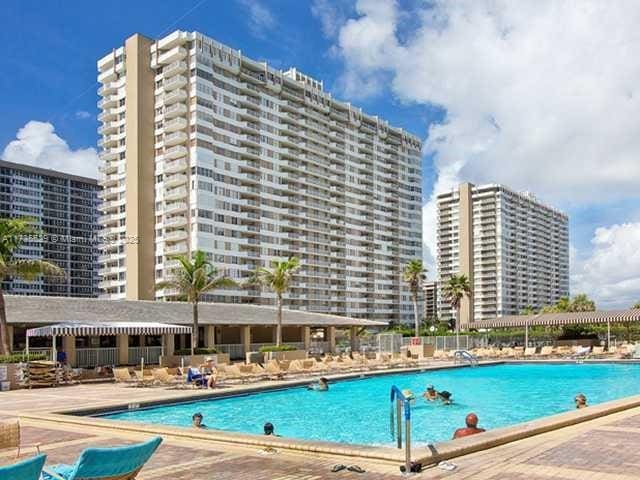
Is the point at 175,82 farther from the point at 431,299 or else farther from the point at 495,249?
the point at 431,299

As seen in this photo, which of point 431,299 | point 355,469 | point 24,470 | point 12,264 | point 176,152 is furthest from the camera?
point 431,299

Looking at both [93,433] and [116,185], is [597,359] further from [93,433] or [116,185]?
[116,185]

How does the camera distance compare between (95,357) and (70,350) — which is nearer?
(70,350)

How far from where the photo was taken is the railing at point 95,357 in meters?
32.8

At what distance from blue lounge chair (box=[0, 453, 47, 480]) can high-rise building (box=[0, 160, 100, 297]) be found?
407ft

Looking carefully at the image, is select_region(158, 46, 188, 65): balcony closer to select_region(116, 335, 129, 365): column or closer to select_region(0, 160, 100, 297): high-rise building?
select_region(0, 160, 100, 297): high-rise building

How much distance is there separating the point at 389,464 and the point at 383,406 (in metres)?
13.6

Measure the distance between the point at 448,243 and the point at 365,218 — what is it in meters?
60.8

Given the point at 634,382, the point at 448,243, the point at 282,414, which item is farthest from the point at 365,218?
the point at 282,414

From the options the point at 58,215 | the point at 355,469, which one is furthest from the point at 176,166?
the point at 355,469

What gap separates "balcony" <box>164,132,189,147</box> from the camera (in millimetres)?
85062

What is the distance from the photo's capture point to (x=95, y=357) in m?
33.4

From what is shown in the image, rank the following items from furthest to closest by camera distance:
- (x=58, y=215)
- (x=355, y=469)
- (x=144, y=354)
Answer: (x=58, y=215) < (x=144, y=354) < (x=355, y=469)

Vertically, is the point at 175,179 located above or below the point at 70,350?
above
